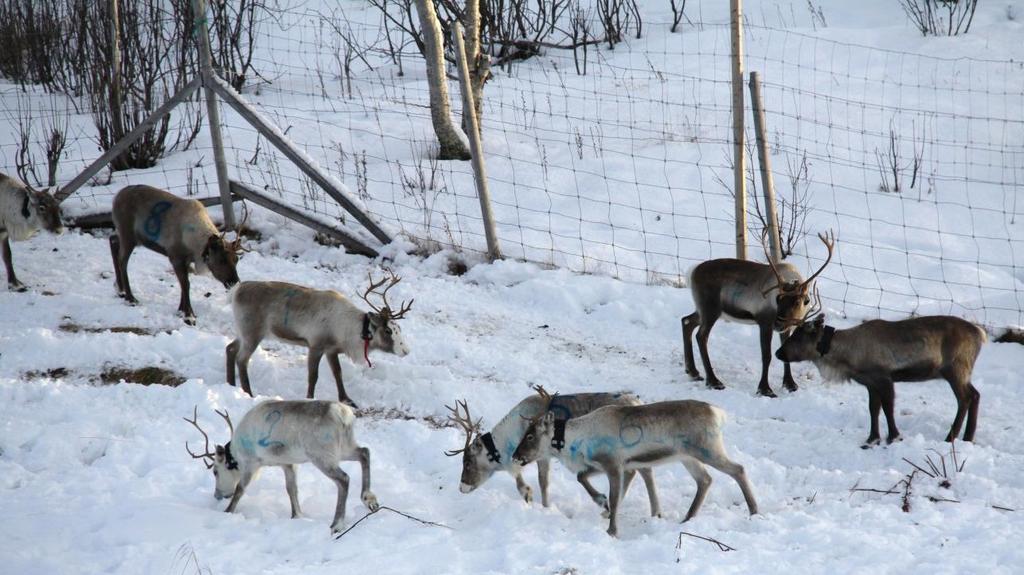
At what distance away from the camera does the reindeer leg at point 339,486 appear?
575cm

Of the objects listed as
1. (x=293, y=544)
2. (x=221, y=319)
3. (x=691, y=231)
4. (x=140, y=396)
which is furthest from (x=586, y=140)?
(x=293, y=544)

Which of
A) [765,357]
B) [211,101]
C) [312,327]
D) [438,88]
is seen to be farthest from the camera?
[438,88]

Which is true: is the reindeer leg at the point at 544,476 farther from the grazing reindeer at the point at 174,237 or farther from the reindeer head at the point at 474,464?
the grazing reindeer at the point at 174,237

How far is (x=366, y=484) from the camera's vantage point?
5.98m

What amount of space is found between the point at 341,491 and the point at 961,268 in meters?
7.29

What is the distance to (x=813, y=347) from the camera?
760cm

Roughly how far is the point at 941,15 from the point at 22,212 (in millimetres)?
13235

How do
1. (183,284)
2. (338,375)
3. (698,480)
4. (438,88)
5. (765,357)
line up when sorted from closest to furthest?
(698,480)
(338,375)
(765,357)
(183,284)
(438,88)

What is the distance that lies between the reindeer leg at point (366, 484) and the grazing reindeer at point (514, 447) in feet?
1.62

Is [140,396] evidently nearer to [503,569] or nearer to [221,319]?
[221,319]

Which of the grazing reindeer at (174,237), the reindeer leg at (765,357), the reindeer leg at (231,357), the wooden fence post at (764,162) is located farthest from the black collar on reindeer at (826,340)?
the grazing reindeer at (174,237)

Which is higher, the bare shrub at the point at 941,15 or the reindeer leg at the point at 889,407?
the bare shrub at the point at 941,15

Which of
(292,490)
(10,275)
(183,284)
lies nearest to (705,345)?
(292,490)

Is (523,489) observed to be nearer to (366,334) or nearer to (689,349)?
(366,334)
